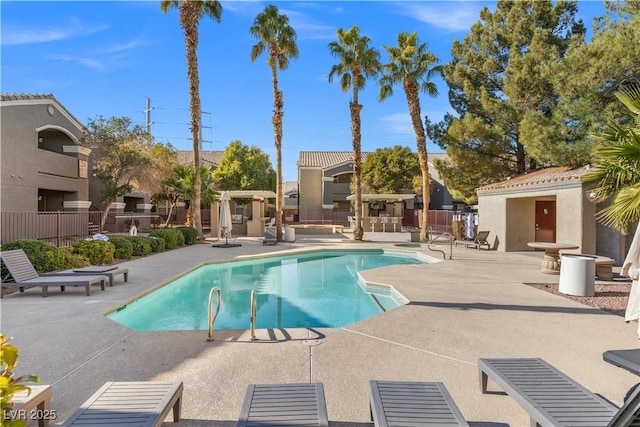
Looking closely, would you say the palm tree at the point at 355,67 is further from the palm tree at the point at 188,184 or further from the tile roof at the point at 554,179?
the palm tree at the point at 188,184

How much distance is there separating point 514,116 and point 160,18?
19323mm

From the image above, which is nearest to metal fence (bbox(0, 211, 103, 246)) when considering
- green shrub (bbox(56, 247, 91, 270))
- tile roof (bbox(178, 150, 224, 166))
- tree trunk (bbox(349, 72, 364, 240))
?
green shrub (bbox(56, 247, 91, 270))

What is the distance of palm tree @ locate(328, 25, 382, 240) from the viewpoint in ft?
66.1

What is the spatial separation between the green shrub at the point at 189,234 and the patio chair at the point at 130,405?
16.3 meters

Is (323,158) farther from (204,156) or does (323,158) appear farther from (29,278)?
(29,278)

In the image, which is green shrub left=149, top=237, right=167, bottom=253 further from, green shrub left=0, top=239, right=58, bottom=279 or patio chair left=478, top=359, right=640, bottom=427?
patio chair left=478, top=359, right=640, bottom=427

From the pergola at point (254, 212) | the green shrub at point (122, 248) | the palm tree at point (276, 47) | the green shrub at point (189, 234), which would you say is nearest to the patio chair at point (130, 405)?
the green shrub at point (122, 248)

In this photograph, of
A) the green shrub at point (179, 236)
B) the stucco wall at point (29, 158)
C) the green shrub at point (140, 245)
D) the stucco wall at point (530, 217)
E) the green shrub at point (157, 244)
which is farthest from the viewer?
the green shrub at point (179, 236)

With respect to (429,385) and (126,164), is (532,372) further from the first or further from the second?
(126,164)

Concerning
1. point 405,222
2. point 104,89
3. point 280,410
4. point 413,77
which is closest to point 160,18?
point 104,89

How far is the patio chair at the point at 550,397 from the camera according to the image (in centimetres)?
266

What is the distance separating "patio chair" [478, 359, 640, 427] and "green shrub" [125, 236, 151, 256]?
1355 cm

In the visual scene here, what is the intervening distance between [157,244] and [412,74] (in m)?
15.8

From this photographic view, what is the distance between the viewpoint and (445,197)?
40.7 m
